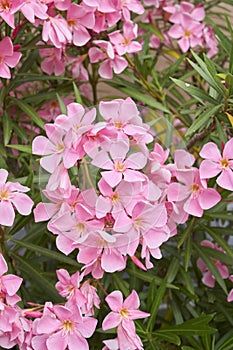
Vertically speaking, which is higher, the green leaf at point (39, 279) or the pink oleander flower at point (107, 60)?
the pink oleander flower at point (107, 60)

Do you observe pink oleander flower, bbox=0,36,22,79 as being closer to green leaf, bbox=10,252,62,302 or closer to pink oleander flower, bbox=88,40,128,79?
pink oleander flower, bbox=88,40,128,79

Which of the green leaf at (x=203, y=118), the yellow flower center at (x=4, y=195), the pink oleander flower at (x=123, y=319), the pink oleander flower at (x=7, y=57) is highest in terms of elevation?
the pink oleander flower at (x=7, y=57)

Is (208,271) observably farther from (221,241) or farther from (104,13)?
(104,13)

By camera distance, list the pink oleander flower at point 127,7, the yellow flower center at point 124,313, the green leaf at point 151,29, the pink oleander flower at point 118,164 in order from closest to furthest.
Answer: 1. the pink oleander flower at point 118,164
2. the yellow flower center at point 124,313
3. the pink oleander flower at point 127,7
4. the green leaf at point 151,29

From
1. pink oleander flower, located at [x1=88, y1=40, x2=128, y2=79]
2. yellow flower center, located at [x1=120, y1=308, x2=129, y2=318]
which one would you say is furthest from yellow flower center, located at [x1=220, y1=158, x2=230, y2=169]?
pink oleander flower, located at [x1=88, y1=40, x2=128, y2=79]

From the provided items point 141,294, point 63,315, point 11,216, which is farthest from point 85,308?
point 141,294

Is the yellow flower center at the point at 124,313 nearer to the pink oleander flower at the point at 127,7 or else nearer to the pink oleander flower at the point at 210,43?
the pink oleander flower at the point at 127,7

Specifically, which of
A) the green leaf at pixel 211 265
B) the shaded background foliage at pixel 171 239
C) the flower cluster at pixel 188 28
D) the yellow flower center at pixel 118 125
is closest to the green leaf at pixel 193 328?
the shaded background foliage at pixel 171 239

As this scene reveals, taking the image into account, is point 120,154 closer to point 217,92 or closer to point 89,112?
point 89,112
